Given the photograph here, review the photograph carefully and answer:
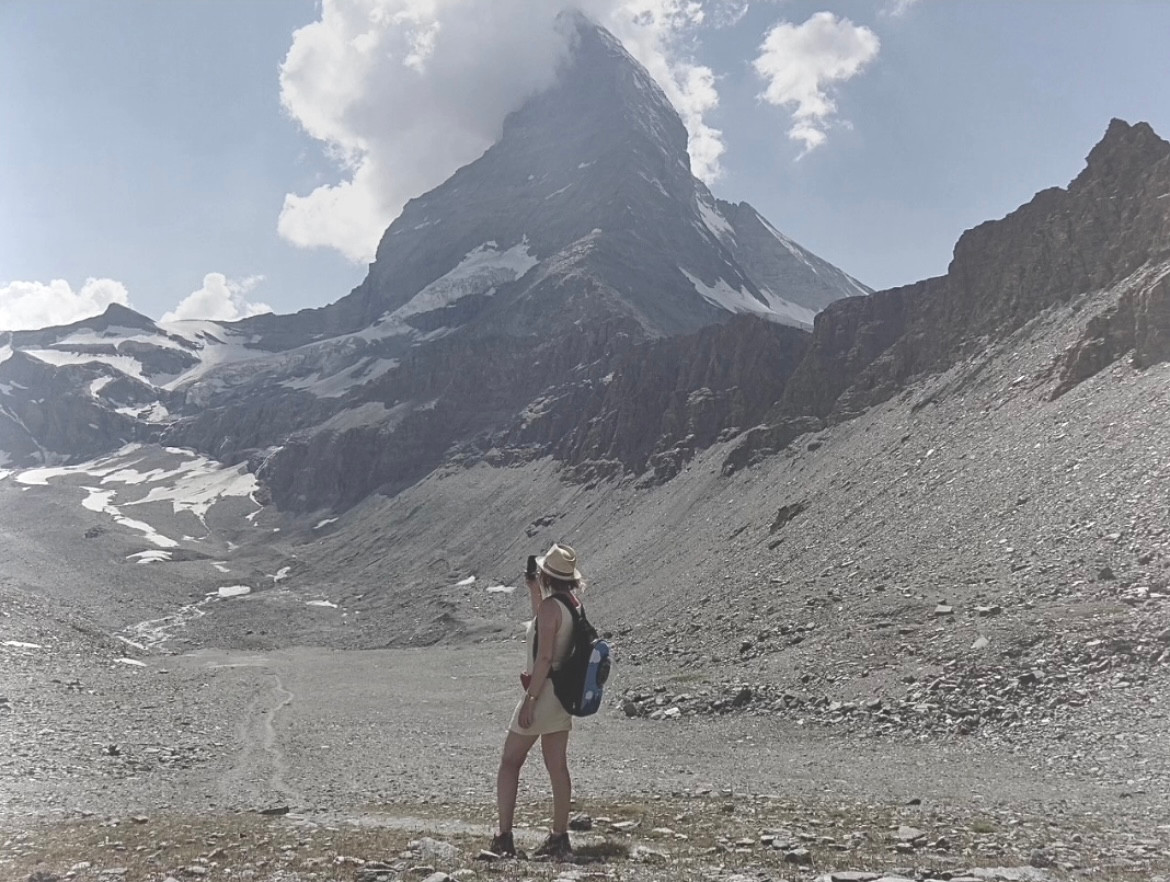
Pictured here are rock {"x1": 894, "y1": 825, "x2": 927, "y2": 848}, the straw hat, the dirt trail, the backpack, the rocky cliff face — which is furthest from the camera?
the rocky cliff face

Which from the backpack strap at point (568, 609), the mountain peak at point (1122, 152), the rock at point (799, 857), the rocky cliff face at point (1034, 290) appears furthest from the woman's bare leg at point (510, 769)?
the mountain peak at point (1122, 152)

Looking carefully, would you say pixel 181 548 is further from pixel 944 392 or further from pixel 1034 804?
pixel 1034 804

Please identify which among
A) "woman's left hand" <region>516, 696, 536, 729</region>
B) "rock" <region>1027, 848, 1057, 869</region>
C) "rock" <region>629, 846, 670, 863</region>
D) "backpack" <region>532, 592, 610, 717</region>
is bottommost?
"rock" <region>1027, 848, 1057, 869</region>

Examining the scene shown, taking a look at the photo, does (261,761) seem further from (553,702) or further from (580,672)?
(580,672)

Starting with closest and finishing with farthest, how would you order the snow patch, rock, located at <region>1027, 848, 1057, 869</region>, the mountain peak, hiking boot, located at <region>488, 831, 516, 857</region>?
1. rock, located at <region>1027, 848, 1057, 869</region>
2. hiking boot, located at <region>488, 831, 516, 857</region>
3. the mountain peak
4. the snow patch

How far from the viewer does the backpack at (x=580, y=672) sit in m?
8.88

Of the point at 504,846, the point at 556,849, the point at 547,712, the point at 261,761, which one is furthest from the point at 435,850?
the point at 261,761

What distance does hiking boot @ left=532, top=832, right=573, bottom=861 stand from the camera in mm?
8586

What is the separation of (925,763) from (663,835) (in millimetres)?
10631

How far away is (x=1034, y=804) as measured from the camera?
12977mm

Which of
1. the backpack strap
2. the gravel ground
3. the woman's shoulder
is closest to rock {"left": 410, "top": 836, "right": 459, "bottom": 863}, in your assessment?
the gravel ground

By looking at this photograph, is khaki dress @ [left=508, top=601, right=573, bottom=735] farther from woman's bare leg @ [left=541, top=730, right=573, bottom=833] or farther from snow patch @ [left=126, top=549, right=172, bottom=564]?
snow patch @ [left=126, top=549, right=172, bottom=564]

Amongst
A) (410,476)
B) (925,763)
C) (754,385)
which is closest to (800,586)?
(925,763)

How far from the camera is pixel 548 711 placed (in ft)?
29.4
